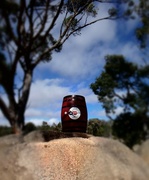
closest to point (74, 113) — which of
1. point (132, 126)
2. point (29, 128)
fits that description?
point (132, 126)

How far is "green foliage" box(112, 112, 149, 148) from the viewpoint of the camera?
2.77 meters

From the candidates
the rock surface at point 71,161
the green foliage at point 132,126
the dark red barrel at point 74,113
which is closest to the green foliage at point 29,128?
the rock surface at point 71,161

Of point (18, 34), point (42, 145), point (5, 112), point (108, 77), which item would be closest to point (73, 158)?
point (42, 145)

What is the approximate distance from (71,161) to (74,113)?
0.40 metres

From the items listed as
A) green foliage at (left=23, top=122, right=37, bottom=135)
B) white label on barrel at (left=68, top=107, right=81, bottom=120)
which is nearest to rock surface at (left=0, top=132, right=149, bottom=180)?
green foliage at (left=23, top=122, right=37, bottom=135)

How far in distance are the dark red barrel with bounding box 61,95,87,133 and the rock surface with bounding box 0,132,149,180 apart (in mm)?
97

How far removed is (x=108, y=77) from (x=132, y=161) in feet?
2.23

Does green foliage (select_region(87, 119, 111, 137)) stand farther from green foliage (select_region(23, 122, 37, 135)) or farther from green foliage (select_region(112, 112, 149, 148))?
green foliage (select_region(23, 122, 37, 135))

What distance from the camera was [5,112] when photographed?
7.47 ft

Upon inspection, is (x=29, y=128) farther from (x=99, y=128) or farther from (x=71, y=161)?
(x=99, y=128)

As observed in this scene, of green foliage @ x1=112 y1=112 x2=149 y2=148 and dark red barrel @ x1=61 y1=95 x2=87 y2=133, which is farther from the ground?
dark red barrel @ x1=61 y1=95 x2=87 y2=133

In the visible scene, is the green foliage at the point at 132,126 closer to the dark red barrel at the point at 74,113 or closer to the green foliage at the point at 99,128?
the green foliage at the point at 99,128

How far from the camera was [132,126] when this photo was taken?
2826 mm

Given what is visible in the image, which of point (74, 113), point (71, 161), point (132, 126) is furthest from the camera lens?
point (74, 113)
